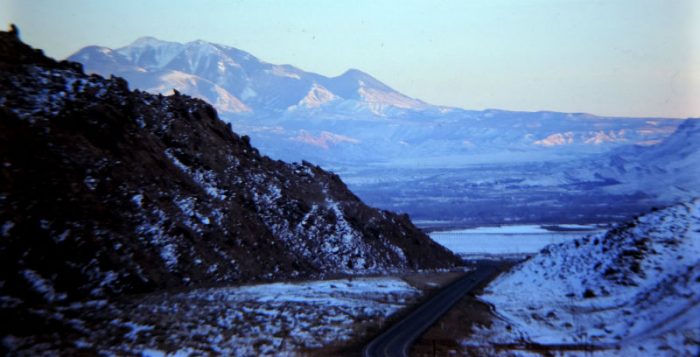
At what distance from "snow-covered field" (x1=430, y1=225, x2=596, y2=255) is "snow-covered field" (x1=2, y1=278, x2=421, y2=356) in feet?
257

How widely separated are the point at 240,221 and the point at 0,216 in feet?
75.2

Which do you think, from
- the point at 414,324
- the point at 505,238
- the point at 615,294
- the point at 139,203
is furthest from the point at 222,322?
the point at 505,238

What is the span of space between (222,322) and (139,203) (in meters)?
15.8

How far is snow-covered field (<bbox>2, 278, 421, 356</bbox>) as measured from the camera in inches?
1245

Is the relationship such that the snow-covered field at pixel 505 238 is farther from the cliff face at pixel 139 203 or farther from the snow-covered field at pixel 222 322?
the snow-covered field at pixel 222 322

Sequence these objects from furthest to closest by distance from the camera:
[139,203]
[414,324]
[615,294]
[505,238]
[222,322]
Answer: [505,238] → [139,203] → [615,294] → [414,324] → [222,322]

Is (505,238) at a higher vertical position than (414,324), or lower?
higher

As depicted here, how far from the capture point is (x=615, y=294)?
43375 millimetres

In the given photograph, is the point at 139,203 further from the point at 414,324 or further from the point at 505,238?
the point at 505,238

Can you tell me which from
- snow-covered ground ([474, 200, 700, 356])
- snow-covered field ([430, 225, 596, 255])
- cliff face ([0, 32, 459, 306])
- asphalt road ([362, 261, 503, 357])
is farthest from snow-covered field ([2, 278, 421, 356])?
snow-covered field ([430, 225, 596, 255])

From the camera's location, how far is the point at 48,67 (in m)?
57.0

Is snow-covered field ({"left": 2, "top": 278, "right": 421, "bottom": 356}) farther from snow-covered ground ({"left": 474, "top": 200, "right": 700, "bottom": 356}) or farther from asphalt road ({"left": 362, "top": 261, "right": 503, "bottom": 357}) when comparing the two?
snow-covered ground ({"left": 474, "top": 200, "right": 700, "bottom": 356})

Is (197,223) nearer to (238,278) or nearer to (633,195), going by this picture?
(238,278)

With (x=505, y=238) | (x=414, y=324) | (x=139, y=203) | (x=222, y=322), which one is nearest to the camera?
(x=222, y=322)
